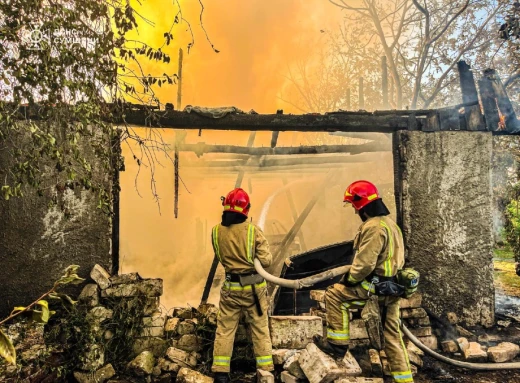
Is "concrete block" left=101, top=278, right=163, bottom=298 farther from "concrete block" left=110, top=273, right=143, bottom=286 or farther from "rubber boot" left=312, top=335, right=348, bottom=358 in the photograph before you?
"rubber boot" left=312, top=335, right=348, bottom=358

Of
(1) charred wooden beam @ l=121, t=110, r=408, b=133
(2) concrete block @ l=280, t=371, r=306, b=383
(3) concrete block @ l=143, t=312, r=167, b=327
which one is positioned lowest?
(2) concrete block @ l=280, t=371, r=306, b=383

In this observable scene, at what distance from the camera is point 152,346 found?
4855 mm

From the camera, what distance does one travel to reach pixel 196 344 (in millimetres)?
4883

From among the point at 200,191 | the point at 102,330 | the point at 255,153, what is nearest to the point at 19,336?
the point at 102,330

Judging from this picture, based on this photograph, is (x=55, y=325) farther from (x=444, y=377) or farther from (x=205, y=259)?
(x=205, y=259)

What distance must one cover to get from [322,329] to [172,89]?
1613 centimetres

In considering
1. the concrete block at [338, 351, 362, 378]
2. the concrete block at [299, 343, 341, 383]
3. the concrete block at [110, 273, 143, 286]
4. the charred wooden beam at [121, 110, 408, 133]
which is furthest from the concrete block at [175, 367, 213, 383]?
the charred wooden beam at [121, 110, 408, 133]

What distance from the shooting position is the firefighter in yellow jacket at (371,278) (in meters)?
4.15

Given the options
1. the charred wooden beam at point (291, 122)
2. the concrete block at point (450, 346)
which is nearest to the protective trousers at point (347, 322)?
the concrete block at point (450, 346)

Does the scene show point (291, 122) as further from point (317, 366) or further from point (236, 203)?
point (317, 366)

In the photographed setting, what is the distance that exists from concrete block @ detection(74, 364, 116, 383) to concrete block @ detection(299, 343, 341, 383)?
232 cm

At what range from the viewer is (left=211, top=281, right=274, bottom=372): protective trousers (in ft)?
14.5

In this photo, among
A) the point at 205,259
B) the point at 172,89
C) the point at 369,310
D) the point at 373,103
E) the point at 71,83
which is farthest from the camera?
the point at 373,103

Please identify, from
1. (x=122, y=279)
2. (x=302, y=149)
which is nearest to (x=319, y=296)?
(x=122, y=279)
